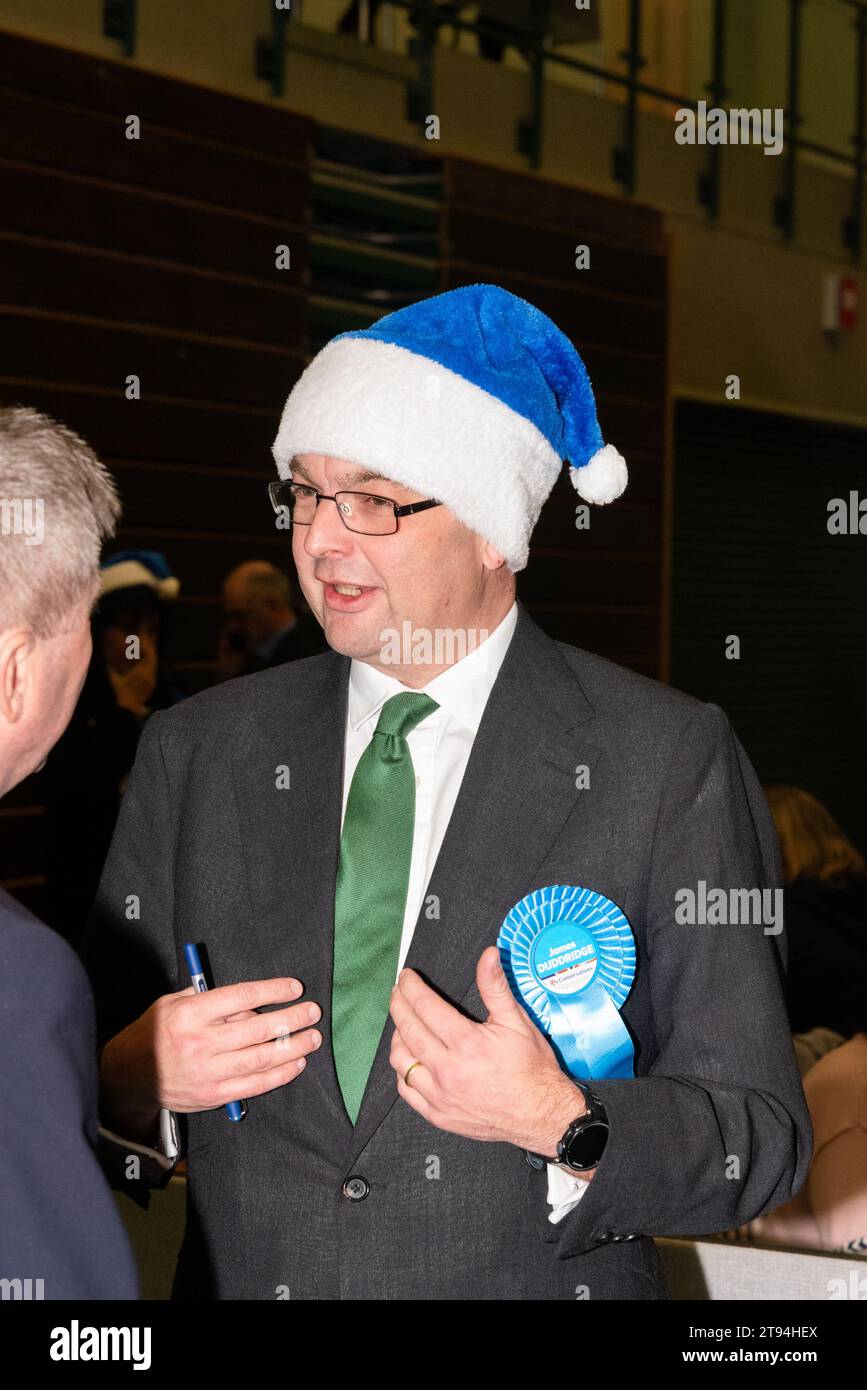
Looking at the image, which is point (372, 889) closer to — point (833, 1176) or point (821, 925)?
point (833, 1176)

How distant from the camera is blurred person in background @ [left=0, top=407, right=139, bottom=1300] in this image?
895 millimetres

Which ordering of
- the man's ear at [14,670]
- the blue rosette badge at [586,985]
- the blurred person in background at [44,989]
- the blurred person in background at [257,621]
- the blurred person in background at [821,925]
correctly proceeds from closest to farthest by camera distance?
1. the blurred person in background at [44,989]
2. the man's ear at [14,670]
3. the blue rosette badge at [586,985]
4. the blurred person in background at [821,925]
5. the blurred person in background at [257,621]

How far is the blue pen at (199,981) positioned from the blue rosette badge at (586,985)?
0.27 metres

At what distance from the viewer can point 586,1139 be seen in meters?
1.25

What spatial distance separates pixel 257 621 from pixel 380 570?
3.54 meters

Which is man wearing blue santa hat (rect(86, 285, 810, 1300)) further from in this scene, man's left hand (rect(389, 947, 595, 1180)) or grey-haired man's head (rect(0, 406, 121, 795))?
grey-haired man's head (rect(0, 406, 121, 795))

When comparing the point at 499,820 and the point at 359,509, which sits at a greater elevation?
the point at 359,509

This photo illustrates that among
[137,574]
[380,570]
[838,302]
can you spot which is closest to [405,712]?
[380,570]

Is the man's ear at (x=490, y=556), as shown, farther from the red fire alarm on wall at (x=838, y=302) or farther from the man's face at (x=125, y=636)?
the red fire alarm on wall at (x=838, y=302)

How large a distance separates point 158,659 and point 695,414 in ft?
16.8

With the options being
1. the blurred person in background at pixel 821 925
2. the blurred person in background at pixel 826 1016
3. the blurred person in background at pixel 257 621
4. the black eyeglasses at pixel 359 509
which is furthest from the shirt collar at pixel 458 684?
the blurred person in background at pixel 257 621

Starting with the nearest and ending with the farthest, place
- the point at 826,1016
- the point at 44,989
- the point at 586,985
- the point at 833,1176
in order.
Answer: the point at 44,989
the point at 586,985
the point at 833,1176
the point at 826,1016

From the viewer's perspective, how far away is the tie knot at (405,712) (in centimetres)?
151
